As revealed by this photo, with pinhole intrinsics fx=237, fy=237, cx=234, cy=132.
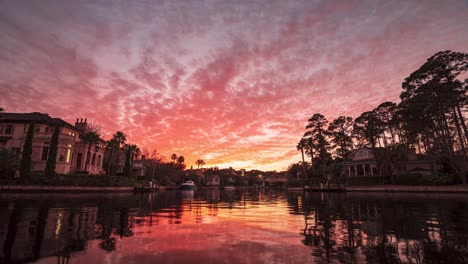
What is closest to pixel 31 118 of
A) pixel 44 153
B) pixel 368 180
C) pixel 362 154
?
pixel 44 153

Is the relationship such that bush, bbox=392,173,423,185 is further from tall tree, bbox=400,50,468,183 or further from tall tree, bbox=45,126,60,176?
tall tree, bbox=45,126,60,176

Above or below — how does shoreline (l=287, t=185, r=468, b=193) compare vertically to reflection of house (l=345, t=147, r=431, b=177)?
below

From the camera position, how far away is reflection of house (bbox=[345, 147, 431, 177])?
5497 cm

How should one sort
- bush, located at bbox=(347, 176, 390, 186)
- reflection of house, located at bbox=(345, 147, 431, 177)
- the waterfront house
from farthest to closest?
reflection of house, located at bbox=(345, 147, 431, 177), bush, located at bbox=(347, 176, 390, 186), the waterfront house

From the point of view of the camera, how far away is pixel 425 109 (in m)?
35.2

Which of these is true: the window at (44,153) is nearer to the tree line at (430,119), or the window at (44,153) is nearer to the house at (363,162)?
the tree line at (430,119)

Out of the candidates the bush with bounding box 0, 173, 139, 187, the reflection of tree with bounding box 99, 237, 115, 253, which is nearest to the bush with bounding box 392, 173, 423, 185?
the reflection of tree with bounding box 99, 237, 115, 253

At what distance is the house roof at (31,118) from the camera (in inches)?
1916

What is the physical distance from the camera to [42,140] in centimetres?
4709

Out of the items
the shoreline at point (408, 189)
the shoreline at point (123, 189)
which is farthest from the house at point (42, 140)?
the shoreline at point (408, 189)

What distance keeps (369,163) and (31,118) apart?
257 ft

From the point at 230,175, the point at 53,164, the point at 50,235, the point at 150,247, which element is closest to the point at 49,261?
the point at 150,247

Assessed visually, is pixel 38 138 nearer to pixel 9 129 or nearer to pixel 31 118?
pixel 31 118

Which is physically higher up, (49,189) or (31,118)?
(31,118)
